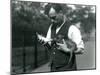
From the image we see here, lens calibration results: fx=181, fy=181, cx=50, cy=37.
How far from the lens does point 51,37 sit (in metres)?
2.43

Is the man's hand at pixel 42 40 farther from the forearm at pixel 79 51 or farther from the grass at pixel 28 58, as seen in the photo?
the forearm at pixel 79 51

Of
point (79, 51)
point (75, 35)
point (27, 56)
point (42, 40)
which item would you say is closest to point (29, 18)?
point (42, 40)

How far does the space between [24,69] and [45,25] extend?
64cm

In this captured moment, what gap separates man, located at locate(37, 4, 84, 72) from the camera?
2.43 m

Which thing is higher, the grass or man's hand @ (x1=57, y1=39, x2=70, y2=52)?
man's hand @ (x1=57, y1=39, x2=70, y2=52)

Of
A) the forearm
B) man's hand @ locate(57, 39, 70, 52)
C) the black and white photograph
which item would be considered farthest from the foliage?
the forearm

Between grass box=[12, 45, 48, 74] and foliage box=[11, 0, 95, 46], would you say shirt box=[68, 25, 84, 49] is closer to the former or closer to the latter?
foliage box=[11, 0, 95, 46]

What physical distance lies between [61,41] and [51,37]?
15cm

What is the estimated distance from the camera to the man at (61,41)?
2.43m

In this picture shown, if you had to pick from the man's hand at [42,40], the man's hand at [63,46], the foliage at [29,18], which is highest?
the foliage at [29,18]

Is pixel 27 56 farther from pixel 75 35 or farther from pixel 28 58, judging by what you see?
pixel 75 35

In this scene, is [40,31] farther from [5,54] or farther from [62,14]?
[5,54]

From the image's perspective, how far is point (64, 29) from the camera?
2.46 m

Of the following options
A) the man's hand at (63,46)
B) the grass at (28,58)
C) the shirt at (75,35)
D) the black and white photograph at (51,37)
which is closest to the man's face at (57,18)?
the black and white photograph at (51,37)
